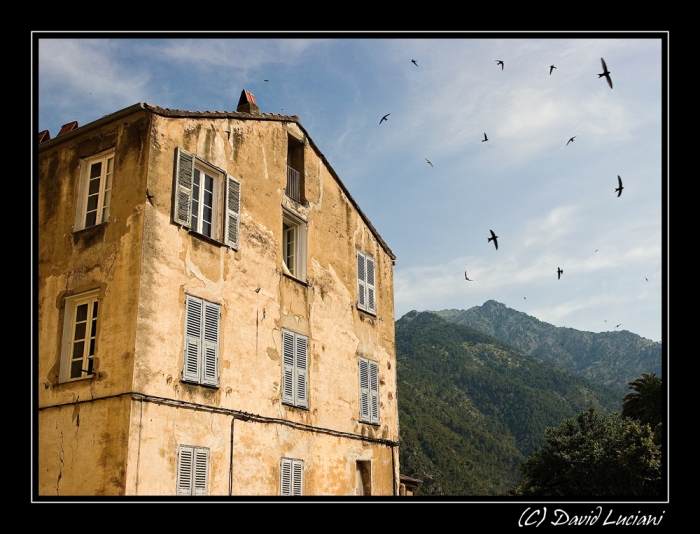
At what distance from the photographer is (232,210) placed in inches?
621

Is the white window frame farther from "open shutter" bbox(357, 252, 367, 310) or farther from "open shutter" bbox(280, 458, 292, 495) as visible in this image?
"open shutter" bbox(357, 252, 367, 310)

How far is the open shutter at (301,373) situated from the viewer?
16625 millimetres

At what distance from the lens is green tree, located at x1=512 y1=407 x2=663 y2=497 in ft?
107

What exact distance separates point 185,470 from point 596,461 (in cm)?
2759

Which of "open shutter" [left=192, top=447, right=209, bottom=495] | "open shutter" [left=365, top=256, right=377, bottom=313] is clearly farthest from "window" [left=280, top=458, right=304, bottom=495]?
"open shutter" [left=365, top=256, right=377, bottom=313]

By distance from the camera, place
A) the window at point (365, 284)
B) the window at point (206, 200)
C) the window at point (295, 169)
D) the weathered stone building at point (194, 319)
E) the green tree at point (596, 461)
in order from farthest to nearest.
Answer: the green tree at point (596, 461), the window at point (365, 284), the window at point (295, 169), the window at point (206, 200), the weathered stone building at point (194, 319)

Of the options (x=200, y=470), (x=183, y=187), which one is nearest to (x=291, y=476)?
(x=200, y=470)

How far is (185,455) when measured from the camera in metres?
13.3

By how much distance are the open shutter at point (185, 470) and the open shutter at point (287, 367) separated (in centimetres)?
314

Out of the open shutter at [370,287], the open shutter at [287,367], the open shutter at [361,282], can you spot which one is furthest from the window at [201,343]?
the open shutter at [370,287]

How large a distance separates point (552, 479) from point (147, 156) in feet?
101

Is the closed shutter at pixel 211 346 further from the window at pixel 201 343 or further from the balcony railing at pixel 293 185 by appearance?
the balcony railing at pixel 293 185

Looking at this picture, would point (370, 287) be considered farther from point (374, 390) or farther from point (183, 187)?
point (183, 187)
